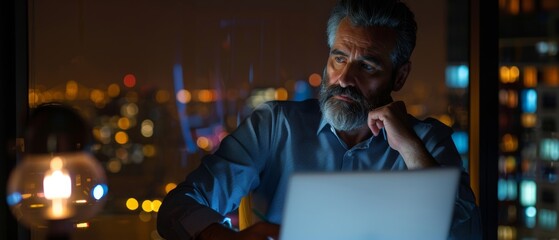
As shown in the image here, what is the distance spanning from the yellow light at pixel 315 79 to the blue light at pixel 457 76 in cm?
61

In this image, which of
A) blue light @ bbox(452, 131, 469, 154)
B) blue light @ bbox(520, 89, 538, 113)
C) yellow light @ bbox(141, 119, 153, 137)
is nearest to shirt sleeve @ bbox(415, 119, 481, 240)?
blue light @ bbox(452, 131, 469, 154)

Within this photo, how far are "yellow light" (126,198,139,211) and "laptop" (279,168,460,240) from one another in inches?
68.7

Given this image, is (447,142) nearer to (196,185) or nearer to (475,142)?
(475,142)

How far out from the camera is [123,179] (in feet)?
10.0

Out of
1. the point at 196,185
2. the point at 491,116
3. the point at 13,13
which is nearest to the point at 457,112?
the point at 491,116

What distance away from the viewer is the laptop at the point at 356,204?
1.42m

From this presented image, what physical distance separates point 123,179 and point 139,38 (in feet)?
1.93

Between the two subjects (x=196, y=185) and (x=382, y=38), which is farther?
(x=382, y=38)

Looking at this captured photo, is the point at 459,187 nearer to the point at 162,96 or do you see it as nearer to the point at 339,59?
the point at 339,59

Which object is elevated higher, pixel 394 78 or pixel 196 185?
pixel 394 78

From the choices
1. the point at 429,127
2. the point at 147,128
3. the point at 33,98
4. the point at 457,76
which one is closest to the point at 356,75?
the point at 429,127

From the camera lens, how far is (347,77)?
2.68 metres

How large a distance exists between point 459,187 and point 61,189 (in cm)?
146

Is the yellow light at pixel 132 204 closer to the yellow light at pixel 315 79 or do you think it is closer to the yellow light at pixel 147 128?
the yellow light at pixel 147 128
